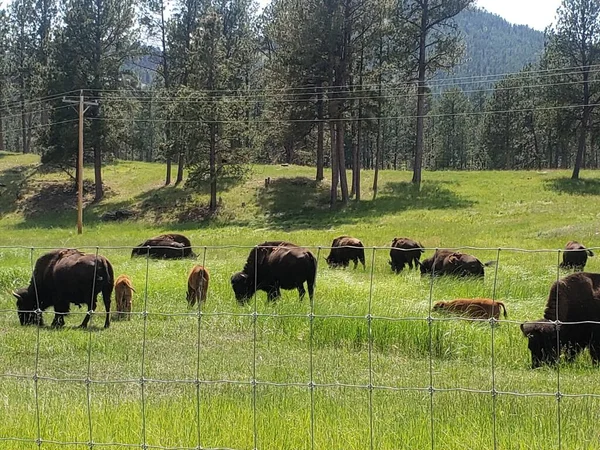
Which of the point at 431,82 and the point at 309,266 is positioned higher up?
the point at 431,82

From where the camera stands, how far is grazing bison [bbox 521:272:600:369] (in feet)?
29.2

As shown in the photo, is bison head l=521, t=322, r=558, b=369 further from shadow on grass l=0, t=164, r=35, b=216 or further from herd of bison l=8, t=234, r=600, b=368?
shadow on grass l=0, t=164, r=35, b=216

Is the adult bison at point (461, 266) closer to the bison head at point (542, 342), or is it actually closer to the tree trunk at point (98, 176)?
the bison head at point (542, 342)

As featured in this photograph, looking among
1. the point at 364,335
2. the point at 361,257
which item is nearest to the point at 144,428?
the point at 364,335

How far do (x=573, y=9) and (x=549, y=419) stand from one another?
4543 centimetres

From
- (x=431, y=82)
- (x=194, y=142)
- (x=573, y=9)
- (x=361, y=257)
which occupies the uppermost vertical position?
(x=573, y=9)

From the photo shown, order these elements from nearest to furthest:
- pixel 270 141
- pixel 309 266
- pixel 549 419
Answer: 1. pixel 549 419
2. pixel 309 266
3. pixel 270 141

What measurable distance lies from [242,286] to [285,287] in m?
1.13

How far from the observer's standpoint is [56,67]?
147 ft

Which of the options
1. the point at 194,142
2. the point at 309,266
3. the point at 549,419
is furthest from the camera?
the point at 194,142

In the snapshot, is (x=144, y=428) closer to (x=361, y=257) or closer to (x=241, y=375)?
(x=241, y=375)

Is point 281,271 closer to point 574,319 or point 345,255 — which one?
point 345,255

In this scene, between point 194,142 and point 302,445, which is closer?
point 302,445

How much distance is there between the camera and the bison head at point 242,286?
44.7ft
